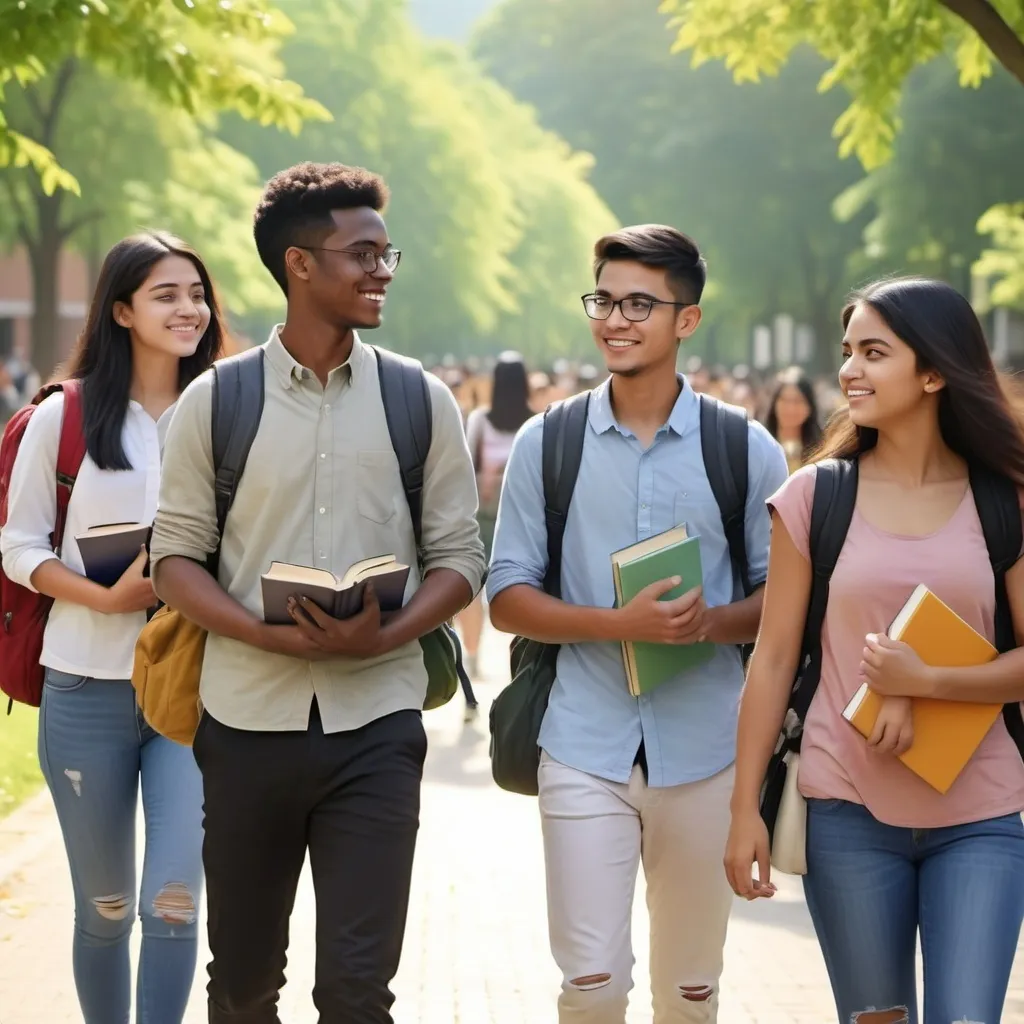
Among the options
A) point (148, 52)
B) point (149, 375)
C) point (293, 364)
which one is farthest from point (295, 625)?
point (148, 52)

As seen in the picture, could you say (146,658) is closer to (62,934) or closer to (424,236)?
(62,934)

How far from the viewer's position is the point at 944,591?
4.26 m

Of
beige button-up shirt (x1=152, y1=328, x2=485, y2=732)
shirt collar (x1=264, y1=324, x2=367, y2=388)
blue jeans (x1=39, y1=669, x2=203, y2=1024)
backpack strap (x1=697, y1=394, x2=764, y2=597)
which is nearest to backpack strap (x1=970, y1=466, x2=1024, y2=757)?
backpack strap (x1=697, y1=394, x2=764, y2=597)

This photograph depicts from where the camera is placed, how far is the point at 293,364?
4.59 meters

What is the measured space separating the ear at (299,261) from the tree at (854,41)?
20.5 ft

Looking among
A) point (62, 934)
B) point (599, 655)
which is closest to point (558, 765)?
point (599, 655)

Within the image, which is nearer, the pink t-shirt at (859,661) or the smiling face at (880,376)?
the pink t-shirt at (859,661)

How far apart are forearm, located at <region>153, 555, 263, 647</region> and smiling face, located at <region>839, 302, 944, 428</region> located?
1.32 metres

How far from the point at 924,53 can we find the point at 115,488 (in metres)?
6.93

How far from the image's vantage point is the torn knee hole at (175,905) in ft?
16.8

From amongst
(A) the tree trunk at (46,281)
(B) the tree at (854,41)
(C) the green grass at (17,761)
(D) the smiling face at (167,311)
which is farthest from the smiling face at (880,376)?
(A) the tree trunk at (46,281)

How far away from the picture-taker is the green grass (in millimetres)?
9398

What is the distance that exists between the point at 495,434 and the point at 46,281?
21725mm

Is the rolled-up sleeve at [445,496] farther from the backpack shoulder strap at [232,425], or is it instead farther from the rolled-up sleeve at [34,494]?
the rolled-up sleeve at [34,494]
